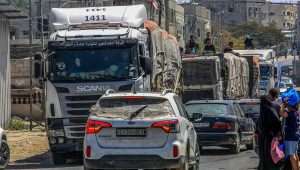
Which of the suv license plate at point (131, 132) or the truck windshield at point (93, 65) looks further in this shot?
the truck windshield at point (93, 65)

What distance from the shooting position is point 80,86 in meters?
19.7

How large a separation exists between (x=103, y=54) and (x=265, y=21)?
428 feet

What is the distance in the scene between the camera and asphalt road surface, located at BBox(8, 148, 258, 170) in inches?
761

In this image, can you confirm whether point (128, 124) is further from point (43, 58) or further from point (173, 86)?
point (173, 86)

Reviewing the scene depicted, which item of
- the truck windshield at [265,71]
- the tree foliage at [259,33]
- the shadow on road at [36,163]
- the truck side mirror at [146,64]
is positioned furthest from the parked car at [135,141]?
the tree foliage at [259,33]

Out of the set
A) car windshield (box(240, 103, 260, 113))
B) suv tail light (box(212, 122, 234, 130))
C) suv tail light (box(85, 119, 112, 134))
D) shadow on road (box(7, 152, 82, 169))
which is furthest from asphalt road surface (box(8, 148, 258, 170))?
suv tail light (box(85, 119, 112, 134))

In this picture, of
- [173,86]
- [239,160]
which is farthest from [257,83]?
[239,160]

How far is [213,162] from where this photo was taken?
67.3ft

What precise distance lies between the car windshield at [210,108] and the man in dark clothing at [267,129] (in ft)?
26.4

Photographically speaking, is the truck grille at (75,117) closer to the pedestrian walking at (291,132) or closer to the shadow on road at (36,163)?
the shadow on road at (36,163)

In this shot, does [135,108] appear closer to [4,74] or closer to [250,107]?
[250,107]

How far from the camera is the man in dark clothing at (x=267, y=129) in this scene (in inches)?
585

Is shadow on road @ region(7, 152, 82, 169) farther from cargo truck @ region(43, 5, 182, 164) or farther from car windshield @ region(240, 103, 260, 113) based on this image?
car windshield @ region(240, 103, 260, 113)

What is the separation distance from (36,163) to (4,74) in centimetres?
1396
